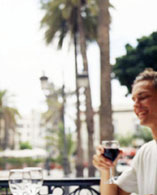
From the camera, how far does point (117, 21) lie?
17.5 metres

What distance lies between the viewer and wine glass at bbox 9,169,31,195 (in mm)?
1229

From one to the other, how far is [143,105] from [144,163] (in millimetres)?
299

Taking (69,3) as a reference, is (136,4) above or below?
below

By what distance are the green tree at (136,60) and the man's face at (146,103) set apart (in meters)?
7.44

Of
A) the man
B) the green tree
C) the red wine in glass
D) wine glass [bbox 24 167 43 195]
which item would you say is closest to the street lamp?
the green tree

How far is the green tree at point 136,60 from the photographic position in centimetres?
922

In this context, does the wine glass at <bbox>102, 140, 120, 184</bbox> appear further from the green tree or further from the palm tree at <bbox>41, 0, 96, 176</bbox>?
the palm tree at <bbox>41, 0, 96, 176</bbox>

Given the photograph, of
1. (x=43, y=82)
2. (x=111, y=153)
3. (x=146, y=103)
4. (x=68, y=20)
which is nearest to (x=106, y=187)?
(x=111, y=153)

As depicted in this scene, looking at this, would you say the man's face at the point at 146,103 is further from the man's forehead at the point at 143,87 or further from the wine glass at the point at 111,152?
the wine glass at the point at 111,152

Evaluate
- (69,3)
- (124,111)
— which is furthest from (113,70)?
(124,111)

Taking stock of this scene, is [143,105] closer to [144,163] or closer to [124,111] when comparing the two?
[144,163]

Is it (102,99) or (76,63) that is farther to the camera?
(76,63)

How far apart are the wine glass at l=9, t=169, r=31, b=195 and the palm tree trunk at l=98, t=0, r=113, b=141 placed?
7.98 metres

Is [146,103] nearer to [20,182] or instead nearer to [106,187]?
[106,187]
